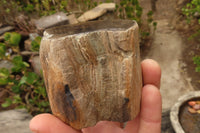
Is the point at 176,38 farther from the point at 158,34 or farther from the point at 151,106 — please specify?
the point at 151,106

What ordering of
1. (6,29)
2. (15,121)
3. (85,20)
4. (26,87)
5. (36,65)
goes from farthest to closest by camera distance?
(6,29) < (85,20) < (36,65) < (26,87) < (15,121)

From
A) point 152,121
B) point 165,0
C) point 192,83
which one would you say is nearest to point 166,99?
point 192,83

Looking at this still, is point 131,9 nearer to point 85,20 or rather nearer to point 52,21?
point 85,20

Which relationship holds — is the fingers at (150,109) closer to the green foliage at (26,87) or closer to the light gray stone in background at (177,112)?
the light gray stone in background at (177,112)

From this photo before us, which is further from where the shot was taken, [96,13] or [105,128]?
[96,13]

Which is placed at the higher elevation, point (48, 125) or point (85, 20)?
point (85, 20)

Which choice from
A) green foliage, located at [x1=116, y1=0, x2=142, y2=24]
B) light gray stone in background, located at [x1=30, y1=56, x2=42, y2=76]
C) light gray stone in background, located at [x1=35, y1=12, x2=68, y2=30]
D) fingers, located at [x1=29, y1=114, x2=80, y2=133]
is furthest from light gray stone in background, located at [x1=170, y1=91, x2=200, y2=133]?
light gray stone in background, located at [x1=35, y1=12, x2=68, y2=30]

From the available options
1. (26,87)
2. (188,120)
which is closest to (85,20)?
(26,87)
